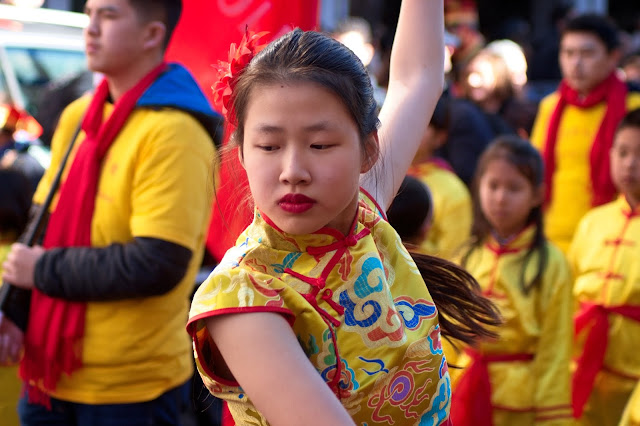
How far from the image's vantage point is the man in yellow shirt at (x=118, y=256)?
2701 mm

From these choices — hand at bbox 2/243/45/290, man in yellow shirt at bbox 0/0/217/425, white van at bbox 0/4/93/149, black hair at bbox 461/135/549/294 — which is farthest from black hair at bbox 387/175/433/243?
white van at bbox 0/4/93/149

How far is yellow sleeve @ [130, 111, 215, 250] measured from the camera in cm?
271

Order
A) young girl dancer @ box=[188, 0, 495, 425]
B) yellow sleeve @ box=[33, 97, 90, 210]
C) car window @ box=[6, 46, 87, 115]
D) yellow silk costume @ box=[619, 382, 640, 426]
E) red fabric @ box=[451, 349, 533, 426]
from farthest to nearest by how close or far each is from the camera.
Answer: car window @ box=[6, 46, 87, 115]
red fabric @ box=[451, 349, 533, 426]
yellow silk costume @ box=[619, 382, 640, 426]
yellow sleeve @ box=[33, 97, 90, 210]
young girl dancer @ box=[188, 0, 495, 425]

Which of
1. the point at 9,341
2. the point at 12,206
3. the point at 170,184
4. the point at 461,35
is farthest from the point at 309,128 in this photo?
the point at 461,35

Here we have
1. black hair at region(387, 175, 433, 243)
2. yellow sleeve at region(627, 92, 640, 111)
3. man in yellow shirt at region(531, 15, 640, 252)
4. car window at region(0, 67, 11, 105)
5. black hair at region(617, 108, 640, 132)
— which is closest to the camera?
black hair at region(387, 175, 433, 243)

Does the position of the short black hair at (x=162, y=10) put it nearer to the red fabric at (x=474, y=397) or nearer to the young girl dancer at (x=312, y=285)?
the young girl dancer at (x=312, y=285)

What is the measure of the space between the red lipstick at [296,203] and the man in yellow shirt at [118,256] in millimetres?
1230

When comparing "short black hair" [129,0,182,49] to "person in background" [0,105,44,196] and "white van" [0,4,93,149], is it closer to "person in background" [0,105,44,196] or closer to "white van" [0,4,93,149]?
"person in background" [0,105,44,196]

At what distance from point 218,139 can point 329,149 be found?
160cm

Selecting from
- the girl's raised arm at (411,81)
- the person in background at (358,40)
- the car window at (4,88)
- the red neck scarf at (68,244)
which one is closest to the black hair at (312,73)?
the girl's raised arm at (411,81)

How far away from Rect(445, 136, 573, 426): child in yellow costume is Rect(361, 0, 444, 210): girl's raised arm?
158cm

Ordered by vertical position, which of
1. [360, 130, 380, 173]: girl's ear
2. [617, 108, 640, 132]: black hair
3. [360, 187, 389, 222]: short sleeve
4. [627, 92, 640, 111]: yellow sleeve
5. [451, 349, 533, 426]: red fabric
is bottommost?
[451, 349, 533, 426]: red fabric

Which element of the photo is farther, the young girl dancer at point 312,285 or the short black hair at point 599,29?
the short black hair at point 599,29

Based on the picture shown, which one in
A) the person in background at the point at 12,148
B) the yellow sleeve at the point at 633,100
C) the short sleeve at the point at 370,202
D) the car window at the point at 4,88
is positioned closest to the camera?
the short sleeve at the point at 370,202
